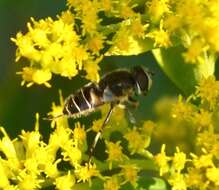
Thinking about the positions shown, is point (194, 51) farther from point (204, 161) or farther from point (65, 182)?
point (65, 182)

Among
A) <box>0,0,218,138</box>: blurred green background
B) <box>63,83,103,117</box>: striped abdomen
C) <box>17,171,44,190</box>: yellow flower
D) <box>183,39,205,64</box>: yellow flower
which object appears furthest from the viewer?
<box>0,0,218,138</box>: blurred green background

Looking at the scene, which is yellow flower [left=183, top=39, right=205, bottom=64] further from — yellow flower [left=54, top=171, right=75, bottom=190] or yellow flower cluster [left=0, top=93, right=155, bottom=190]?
yellow flower [left=54, top=171, right=75, bottom=190]

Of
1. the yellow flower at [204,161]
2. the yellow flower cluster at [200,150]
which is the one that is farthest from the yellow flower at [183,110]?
the yellow flower at [204,161]

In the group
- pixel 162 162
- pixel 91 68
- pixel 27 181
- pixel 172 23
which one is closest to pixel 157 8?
pixel 172 23

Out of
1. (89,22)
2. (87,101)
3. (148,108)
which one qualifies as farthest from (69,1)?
(148,108)

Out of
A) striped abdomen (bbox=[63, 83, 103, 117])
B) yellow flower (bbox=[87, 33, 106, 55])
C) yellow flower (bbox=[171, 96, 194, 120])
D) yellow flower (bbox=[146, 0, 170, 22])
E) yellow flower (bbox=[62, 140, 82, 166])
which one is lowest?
yellow flower (bbox=[62, 140, 82, 166])

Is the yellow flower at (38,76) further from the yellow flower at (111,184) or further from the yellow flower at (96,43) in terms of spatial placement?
the yellow flower at (111,184)

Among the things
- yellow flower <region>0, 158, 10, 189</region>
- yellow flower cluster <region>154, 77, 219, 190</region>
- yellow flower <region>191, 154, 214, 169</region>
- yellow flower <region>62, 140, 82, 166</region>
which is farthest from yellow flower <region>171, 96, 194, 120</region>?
yellow flower <region>0, 158, 10, 189</region>

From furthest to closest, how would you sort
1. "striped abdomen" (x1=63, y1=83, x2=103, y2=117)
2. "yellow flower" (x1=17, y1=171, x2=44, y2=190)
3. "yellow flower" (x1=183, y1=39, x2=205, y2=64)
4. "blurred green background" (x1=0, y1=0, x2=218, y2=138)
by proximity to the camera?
"blurred green background" (x1=0, y1=0, x2=218, y2=138)
"striped abdomen" (x1=63, y1=83, x2=103, y2=117)
"yellow flower" (x1=17, y1=171, x2=44, y2=190)
"yellow flower" (x1=183, y1=39, x2=205, y2=64)
